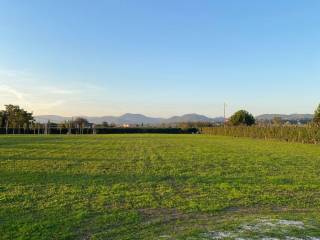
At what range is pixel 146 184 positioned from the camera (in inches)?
413

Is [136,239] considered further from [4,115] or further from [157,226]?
[4,115]

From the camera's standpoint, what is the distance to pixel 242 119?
72.5 metres

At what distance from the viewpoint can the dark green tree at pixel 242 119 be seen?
72.6 m

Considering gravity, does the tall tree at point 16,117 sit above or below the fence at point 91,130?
above

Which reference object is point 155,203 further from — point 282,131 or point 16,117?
point 16,117

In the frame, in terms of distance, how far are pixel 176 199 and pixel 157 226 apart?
7.56 feet

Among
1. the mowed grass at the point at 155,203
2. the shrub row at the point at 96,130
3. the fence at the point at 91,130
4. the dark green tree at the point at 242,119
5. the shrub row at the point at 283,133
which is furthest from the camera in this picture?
the dark green tree at the point at 242,119

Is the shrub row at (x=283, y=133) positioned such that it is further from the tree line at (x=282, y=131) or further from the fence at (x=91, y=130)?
the fence at (x=91, y=130)

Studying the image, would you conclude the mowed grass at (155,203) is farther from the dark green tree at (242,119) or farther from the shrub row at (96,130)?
the dark green tree at (242,119)

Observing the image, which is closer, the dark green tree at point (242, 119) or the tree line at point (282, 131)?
the tree line at point (282, 131)

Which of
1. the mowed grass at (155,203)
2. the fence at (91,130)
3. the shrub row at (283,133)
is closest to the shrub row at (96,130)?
the fence at (91,130)

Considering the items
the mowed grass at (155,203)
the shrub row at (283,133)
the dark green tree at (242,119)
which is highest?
the dark green tree at (242,119)

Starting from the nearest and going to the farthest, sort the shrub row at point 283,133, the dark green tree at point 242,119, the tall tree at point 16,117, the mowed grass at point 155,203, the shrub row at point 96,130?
the mowed grass at point 155,203, the shrub row at point 283,133, the shrub row at point 96,130, the tall tree at point 16,117, the dark green tree at point 242,119

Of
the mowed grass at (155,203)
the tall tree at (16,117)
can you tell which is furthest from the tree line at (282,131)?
the tall tree at (16,117)
